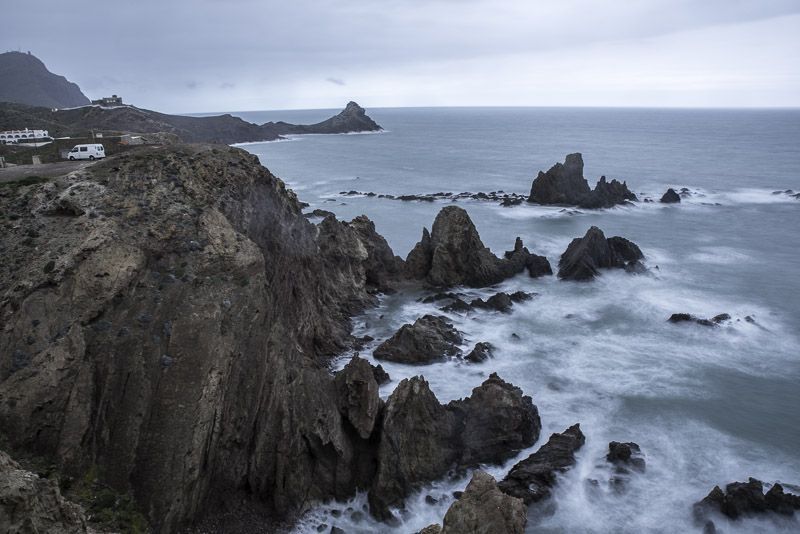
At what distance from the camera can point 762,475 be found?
2375cm

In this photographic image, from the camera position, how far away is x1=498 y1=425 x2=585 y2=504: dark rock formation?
70.9 ft

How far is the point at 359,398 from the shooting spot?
23.1 metres

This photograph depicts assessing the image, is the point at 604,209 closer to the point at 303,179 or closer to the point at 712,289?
the point at 712,289

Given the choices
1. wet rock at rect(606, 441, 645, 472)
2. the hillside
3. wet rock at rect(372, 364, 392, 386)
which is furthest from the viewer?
the hillside

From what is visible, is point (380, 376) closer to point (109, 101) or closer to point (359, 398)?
point (359, 398)

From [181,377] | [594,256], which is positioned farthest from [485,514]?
[594,256]

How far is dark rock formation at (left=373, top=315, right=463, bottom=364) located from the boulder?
57.5 feet

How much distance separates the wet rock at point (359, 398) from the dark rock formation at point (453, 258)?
21864mm

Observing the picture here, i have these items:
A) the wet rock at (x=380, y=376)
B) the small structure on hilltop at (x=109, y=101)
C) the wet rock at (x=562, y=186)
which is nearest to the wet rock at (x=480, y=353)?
the wet rock at (x=380, y=376)

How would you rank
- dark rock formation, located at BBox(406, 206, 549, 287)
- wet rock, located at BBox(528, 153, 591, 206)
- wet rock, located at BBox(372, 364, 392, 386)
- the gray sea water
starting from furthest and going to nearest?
wet rock, located at BBox(528, 153, 591, 206), dark rock formation, located at BBox(406, 206, 549, 287), wet rock, located at BBox(372, 364, 392, 386), the gray sea water

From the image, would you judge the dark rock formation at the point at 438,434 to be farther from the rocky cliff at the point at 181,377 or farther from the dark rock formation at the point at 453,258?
the dark rock formation at the point at 453,258

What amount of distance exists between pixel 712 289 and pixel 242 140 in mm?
160126

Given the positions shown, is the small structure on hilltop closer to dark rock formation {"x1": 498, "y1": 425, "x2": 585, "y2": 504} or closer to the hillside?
the hillside

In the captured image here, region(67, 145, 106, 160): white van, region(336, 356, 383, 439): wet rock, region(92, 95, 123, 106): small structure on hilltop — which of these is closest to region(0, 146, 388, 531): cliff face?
region(336, 356, 383, 439): wet rock
